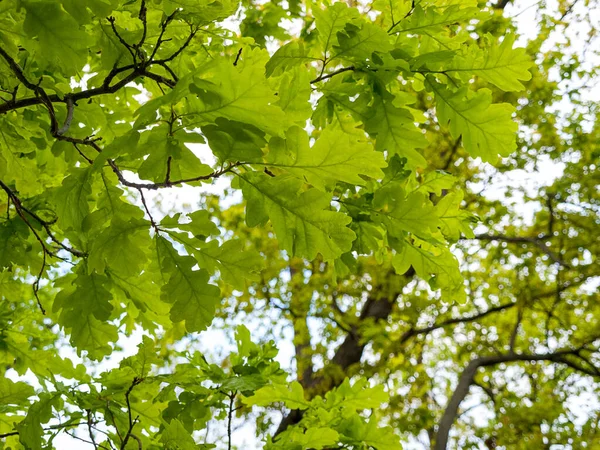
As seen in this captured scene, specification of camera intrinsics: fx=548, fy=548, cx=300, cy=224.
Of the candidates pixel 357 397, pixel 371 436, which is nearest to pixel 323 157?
pixel 371 436

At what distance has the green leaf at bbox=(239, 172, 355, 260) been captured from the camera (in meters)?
1.19

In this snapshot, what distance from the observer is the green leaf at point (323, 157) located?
118cm

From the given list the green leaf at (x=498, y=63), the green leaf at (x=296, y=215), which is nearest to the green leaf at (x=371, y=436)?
the green leaf at (x=296, y=215)

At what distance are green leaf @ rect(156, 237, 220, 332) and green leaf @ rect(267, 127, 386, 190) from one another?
0.33 metres

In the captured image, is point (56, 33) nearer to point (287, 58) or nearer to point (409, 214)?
point (287, 58)

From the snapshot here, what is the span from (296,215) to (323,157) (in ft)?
0.46


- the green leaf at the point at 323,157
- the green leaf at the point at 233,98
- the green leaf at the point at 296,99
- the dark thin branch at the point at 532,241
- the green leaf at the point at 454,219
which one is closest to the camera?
the green leaf at the point at 233,98

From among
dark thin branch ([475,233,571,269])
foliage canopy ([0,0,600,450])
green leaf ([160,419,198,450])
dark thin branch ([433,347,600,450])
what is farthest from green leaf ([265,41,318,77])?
dark thin branch ([475,233,571,269])

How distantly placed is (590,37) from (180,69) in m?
8.12

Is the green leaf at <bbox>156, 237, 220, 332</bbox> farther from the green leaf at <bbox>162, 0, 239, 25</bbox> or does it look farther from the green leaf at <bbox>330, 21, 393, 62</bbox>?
the green leaf at <bbox>330, 21, 393, 62</bbox>

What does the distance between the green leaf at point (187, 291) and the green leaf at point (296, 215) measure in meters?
0.20

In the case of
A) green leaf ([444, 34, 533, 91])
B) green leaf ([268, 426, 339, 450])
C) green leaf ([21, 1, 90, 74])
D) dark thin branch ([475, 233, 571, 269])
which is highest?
dark thin branch ([475, 233, 571, 269])

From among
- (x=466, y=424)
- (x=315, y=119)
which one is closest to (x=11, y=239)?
(x=315, y=119)

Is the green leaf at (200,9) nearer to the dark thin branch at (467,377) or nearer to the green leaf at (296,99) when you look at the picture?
the green leaf at (296,99)
